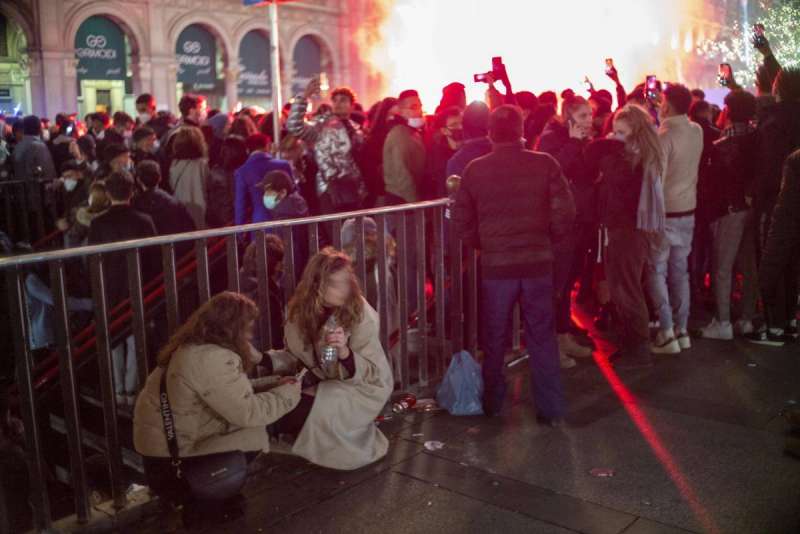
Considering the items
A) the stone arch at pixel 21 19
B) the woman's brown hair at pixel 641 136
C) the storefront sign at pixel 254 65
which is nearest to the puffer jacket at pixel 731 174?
the woman's brown hair at pixel 641 136

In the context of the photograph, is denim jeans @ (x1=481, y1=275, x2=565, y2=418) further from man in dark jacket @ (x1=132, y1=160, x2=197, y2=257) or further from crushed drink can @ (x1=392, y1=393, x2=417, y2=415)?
man in dark jacket @ (x1=132, y1=160, x2=197, y2=257)

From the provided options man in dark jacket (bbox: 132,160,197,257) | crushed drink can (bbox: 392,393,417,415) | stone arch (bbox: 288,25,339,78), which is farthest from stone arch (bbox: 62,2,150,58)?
crushed drink can (bbox: 392,393,417,415)

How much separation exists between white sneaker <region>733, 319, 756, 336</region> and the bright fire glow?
A: 13396 millimetres

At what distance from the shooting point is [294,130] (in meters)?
7.61

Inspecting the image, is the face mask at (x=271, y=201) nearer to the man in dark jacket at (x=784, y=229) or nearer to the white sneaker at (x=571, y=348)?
the white sneaker at (x=571, y=348)

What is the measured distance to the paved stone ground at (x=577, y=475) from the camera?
3883mm

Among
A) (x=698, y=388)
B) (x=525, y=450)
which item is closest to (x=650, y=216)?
(x=698, y=388)

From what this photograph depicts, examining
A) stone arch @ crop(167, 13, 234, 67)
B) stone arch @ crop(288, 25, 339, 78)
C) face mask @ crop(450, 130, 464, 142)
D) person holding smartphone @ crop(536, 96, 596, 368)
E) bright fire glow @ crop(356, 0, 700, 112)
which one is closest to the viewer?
person holding smartphone @ crop(536, 96, 596, 368)

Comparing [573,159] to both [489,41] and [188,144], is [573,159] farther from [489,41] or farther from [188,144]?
[489,41]

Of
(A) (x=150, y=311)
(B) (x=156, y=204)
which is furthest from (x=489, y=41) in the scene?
(A) (x=150, y=311)

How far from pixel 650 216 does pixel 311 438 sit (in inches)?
125

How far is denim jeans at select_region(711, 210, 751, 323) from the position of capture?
276 inches

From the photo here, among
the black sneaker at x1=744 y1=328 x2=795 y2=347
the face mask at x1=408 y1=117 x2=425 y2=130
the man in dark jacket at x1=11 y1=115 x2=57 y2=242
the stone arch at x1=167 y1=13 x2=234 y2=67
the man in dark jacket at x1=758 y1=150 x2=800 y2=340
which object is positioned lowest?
the black sneaker at x1=744 y1=328 x2=795 y2=347

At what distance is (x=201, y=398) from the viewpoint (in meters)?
3.91
